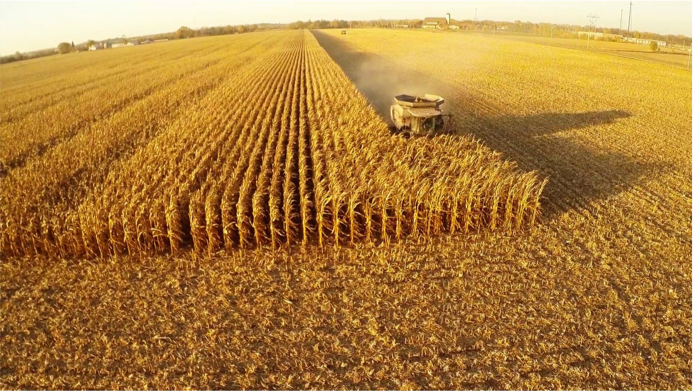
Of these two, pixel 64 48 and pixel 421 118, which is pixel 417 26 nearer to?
pixel 64 48

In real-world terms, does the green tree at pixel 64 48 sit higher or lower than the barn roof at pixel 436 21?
lower

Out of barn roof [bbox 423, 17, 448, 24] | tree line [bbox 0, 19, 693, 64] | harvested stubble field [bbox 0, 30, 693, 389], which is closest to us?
harvested stubble field [bbox 0, 30, 693, 389]

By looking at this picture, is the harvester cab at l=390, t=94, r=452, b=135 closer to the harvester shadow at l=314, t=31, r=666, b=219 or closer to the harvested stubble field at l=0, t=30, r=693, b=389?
the harvested stubble field at l=0, t=30, r=693, b=389

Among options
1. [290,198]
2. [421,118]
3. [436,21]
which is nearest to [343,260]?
[290,198]

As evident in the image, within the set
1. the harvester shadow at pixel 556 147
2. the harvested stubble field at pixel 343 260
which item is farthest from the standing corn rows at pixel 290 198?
the harvester shadow at pixel 556 147

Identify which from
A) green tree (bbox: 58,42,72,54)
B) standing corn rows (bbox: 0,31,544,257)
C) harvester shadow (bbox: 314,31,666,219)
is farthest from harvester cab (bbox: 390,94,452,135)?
green tree (bbox: 58,42,72,54)

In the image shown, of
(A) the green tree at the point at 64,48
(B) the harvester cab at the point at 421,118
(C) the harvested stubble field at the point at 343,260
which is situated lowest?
(C) the harvested stubble field at the point at 343,260

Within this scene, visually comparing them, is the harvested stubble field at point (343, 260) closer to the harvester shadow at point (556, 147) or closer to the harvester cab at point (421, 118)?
the harvester shadow at point (556, 147)
